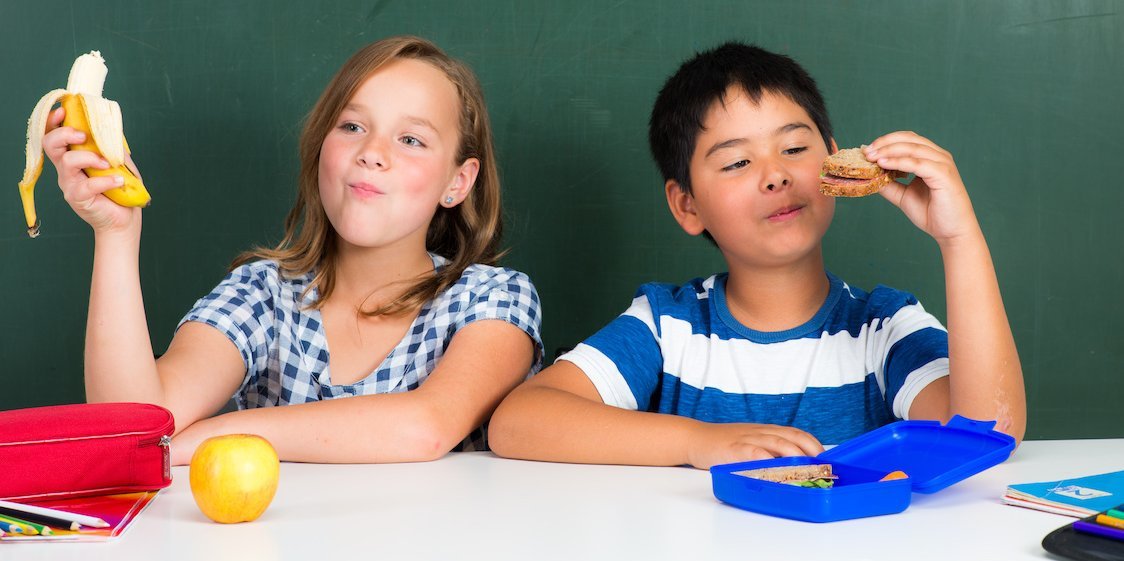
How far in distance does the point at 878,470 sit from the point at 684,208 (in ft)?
2.44

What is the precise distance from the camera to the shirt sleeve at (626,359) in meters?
1.46

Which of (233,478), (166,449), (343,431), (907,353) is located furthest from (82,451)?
(907,353)

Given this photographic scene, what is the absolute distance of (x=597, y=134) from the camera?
1982 millimetres

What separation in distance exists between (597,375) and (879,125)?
0.87 m

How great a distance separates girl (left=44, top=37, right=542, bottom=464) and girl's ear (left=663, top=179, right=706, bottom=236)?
0.90 ft

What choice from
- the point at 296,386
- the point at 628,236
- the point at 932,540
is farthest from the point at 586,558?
the point at 628,236

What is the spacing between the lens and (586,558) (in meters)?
0.80

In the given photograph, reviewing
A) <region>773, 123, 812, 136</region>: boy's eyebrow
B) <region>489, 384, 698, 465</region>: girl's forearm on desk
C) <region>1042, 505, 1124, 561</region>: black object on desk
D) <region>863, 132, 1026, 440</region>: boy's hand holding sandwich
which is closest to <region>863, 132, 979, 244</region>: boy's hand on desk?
<region>863, 132, 1026, 440</region>: boy's hand holding sandwich

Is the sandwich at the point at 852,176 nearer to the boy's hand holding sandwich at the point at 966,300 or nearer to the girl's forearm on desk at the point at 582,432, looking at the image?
the boy's hand holding sandwich at the point at 966,300

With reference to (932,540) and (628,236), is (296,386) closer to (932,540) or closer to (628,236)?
(628,236)

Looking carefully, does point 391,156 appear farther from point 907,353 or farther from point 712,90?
point 907,353

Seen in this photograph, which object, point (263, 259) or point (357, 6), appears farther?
point (357, 6)

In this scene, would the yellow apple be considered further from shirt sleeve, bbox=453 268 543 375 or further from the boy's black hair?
the boy's black hair

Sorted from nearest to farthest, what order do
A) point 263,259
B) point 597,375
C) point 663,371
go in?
1. point 597,375
2. point 663,371
3. point 263,259
